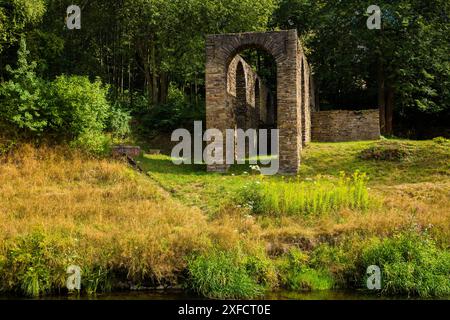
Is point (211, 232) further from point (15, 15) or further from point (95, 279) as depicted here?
point (15, 15)

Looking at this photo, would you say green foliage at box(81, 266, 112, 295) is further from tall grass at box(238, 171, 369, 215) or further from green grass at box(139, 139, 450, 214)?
green grass at box(139, 139, 450, 214)

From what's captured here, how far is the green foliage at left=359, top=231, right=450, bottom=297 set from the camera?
10.1 meters

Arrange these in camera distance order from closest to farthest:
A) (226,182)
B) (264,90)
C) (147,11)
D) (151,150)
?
(226,182) → (151,150) → (147,11) → (264,90)

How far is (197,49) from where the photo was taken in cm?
2673

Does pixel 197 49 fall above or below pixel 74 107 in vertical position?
above

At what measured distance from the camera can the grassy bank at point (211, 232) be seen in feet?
33.2

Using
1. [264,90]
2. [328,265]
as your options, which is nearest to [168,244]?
[328,265]

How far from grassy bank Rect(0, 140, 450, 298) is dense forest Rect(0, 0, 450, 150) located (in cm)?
733

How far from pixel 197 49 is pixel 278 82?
8.49 metres

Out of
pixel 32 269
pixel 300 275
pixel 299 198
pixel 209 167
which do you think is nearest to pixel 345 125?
pixel 209 167

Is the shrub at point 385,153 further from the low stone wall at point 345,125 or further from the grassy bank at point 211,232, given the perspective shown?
the low stone wall at point 345,125
